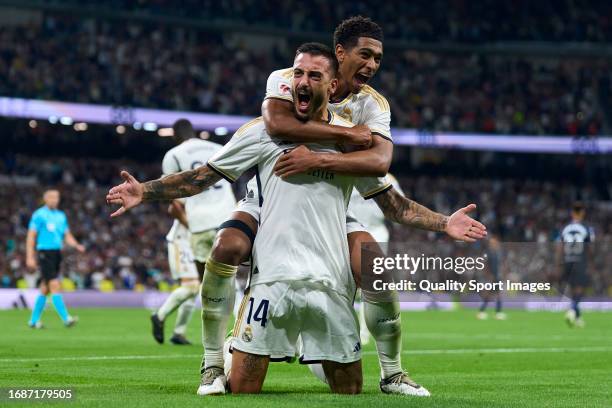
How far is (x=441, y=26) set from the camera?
48.9 meters

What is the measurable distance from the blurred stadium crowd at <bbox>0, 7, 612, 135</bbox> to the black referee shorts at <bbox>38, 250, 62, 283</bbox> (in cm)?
1702

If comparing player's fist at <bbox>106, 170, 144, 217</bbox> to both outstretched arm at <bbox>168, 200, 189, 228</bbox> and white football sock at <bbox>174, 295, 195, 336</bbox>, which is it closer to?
outstretched arm at <bbox>168, 200, 189, 228</bbox>

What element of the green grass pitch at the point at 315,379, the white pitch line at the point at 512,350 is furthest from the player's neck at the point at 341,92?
the white pitch line at the point at 512,350

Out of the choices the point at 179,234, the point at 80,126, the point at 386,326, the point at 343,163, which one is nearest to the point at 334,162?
the point at 343,163

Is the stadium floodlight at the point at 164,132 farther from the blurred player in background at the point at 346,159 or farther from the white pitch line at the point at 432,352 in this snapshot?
the blurred player in background at the point at 346,159

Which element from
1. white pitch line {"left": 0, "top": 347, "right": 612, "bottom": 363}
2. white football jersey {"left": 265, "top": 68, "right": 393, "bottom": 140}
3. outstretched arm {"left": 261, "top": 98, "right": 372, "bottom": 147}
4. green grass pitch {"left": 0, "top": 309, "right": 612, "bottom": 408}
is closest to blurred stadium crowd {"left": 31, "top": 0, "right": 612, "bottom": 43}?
Answer: green grass pitch {"left": 0, "top": 309, "right": 612, "bottom": 408}

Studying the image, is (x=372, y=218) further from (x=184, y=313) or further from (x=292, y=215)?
(x=292, y=215)

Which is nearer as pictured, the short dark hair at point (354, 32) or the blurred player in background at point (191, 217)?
the short dark hair at point (354, 32)

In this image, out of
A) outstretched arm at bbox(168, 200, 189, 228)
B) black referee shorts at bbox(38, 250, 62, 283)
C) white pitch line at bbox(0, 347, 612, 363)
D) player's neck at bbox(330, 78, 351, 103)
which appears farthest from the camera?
black referee shorts at bbox(38, 250, 62, 283)

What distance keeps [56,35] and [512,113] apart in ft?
60.8

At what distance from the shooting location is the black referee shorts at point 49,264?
1777 cm

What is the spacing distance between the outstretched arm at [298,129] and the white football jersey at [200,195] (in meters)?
6.11

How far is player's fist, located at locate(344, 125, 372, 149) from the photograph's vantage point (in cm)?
696

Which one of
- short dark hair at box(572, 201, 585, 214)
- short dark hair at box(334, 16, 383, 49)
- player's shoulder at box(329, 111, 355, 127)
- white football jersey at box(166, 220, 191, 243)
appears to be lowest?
short dark hair at box(572, 201, 585, 214)
